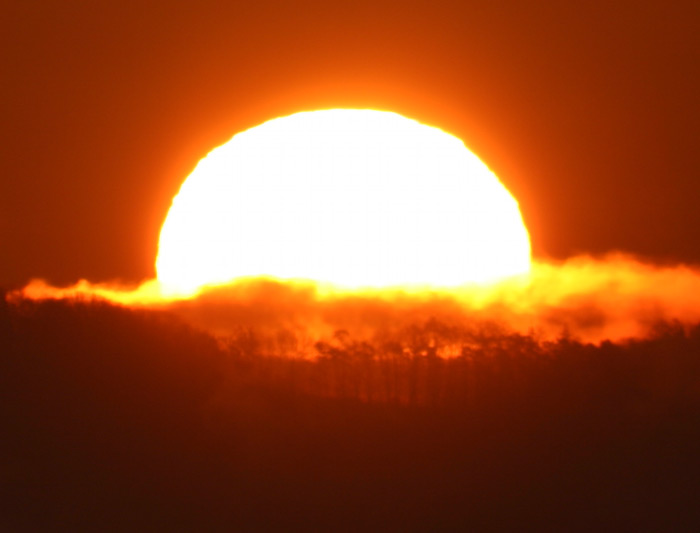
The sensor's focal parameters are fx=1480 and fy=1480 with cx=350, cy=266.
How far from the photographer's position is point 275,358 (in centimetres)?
2159

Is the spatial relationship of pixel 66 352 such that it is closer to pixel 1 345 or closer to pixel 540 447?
pixel 1 345

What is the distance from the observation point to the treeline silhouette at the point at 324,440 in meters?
17.1

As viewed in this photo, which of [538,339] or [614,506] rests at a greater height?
[538,339]

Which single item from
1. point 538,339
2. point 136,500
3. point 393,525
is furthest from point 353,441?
point 538,339

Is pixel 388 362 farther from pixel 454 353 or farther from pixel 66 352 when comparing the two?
pixel 66 352

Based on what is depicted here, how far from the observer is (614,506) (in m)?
17.0

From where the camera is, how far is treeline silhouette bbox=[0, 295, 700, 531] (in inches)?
674

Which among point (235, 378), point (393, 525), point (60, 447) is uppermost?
point (235, 378)

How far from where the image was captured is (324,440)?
60.7ft

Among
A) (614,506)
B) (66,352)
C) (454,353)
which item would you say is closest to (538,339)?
(454,353)

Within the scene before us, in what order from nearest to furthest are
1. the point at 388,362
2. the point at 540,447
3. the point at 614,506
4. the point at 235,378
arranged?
the point at 614,506, the point at 540,447, the point at 235,378, the point at 388,362

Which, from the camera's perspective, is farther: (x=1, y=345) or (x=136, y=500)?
(x=1, y=345)

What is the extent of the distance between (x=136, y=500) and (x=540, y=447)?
4956 mm

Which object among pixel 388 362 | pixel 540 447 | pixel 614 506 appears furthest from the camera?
pixel 388 362
